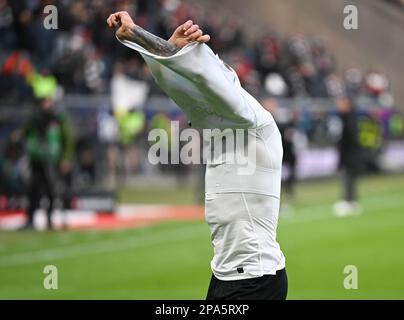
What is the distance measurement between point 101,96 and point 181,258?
8738 millimetres

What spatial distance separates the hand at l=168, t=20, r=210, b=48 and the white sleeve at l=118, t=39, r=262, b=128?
1.2 inches

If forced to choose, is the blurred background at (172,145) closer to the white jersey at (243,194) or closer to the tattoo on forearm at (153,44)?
the white jersey at (243,194)

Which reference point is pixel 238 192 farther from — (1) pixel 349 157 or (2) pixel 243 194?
(1) pixel 349 157

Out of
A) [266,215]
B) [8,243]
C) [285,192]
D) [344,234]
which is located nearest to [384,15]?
[285,192]

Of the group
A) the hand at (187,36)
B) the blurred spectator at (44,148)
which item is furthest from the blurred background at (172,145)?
the hand at (187,36)

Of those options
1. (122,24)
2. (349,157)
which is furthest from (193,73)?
(349,157)

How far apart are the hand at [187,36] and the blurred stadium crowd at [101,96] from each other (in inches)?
474

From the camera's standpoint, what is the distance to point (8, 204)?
18734 mm

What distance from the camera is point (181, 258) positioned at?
14.1 m

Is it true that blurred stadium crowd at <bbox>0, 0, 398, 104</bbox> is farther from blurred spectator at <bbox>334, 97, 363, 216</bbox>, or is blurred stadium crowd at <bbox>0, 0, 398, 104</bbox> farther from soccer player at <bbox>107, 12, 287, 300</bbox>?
soccer player at <bbox>107, 12, 287, 300</bbox>

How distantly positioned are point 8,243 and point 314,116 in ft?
37.1

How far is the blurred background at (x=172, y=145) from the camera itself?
43.9ft

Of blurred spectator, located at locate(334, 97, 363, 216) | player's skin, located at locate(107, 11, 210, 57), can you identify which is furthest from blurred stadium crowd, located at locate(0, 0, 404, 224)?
player's skin, located at locate(107, 11, 210, 57)

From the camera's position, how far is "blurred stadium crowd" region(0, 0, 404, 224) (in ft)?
61.6
